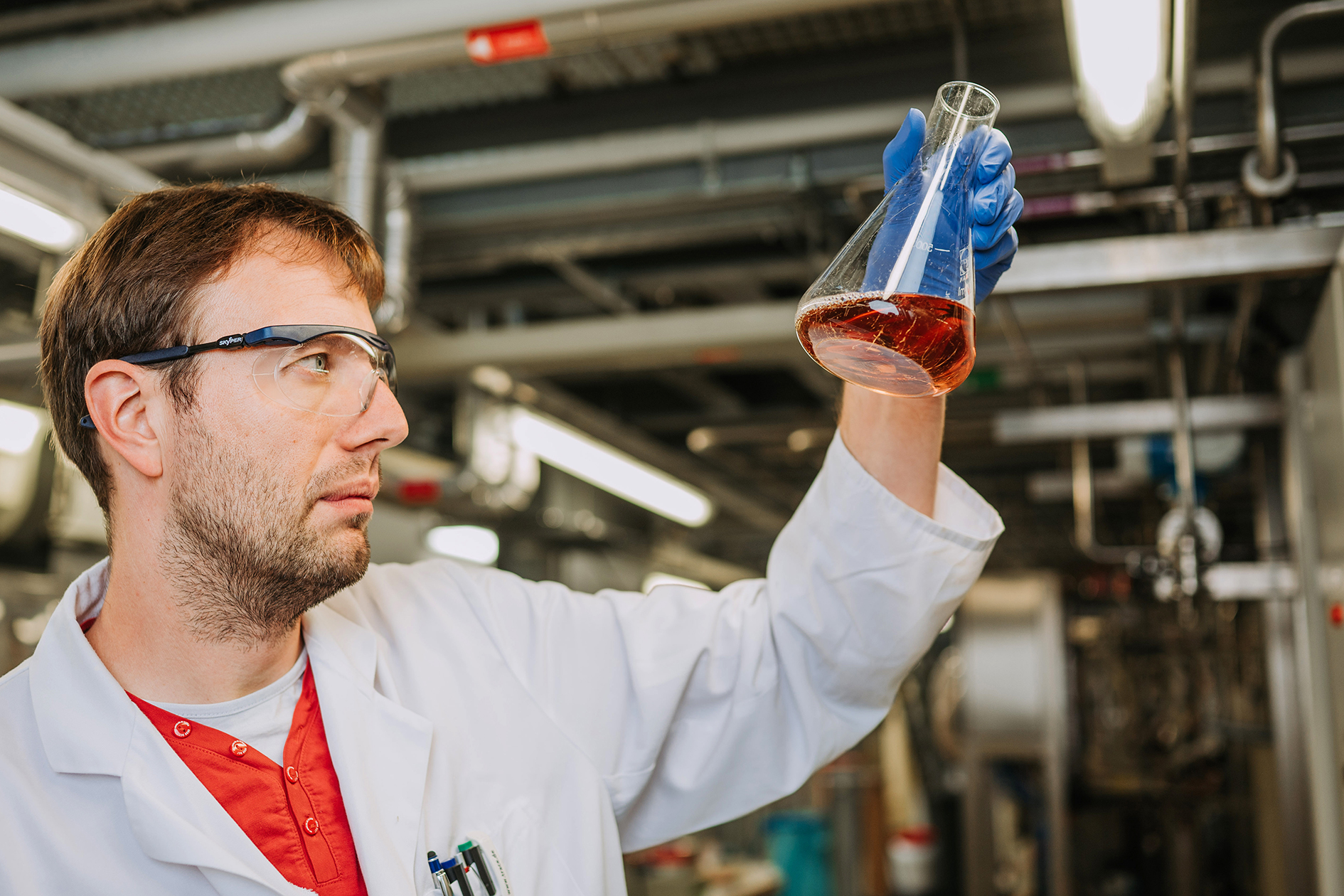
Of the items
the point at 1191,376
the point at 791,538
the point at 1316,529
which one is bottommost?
the point at 791,538

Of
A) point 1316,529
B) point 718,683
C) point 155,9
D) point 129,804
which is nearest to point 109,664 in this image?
point 129,804

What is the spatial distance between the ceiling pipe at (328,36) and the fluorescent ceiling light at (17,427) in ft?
4.47

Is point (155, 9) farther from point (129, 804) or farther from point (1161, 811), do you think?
point (1161, 811)

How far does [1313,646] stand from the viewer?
2451 mm

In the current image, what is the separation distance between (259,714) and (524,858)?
32cm

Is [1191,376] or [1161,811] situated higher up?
[1191,376]

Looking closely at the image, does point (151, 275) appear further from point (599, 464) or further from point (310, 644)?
point (599, 464)

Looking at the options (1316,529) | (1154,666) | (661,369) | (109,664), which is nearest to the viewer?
(109,664)

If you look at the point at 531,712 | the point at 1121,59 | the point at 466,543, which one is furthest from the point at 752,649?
the point at 466,543

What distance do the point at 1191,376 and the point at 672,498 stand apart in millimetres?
2325

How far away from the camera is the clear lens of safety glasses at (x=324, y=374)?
117 centimetres

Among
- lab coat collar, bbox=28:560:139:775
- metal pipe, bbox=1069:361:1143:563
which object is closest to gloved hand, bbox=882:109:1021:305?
lab coat collar, bbox=28:560:139:775

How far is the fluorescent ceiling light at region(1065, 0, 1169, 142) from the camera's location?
57.7 inches

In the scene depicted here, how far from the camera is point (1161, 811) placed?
240 inches
